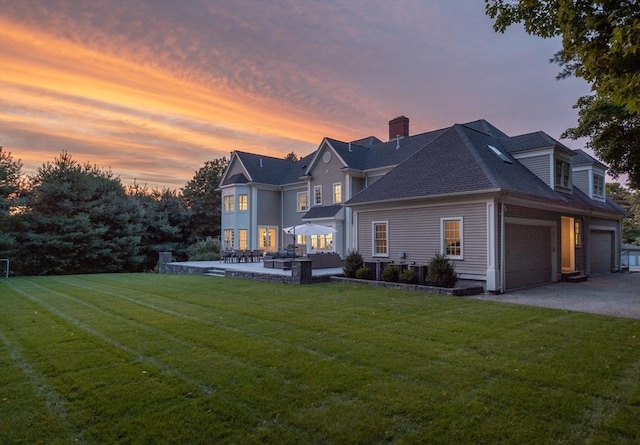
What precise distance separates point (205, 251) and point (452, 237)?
19.3 metres

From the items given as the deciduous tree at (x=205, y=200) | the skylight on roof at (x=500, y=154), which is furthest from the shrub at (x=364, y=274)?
the deciduous tree at (x=205, y=200)

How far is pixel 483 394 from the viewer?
4.10 meters

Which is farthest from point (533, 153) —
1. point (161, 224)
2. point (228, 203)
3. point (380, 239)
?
point (161, 224)

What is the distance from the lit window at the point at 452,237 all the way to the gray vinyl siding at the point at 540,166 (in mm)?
5741

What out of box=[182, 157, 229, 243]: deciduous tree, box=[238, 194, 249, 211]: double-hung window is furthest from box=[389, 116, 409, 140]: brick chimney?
box=[182, 157, 229, 243]: deciduous tree

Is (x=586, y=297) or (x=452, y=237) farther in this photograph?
(x=452, y=237)

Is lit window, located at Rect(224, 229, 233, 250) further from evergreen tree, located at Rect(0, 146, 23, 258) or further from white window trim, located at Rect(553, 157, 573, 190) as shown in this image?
white window trim, located at Rect(553, 157, 573, 190)

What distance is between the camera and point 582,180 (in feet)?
65.8

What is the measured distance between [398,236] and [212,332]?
10.1 metres

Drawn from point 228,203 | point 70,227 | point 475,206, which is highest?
point 228,203

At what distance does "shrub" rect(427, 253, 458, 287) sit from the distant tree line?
19.7m

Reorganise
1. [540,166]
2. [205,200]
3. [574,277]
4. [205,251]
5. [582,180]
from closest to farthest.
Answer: [574,277] < [540,166] < [582,180] < [205,251] < [205,200]

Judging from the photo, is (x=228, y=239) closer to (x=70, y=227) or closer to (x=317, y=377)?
(x=70, y=227)

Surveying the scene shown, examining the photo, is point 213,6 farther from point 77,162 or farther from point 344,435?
point 77,162
